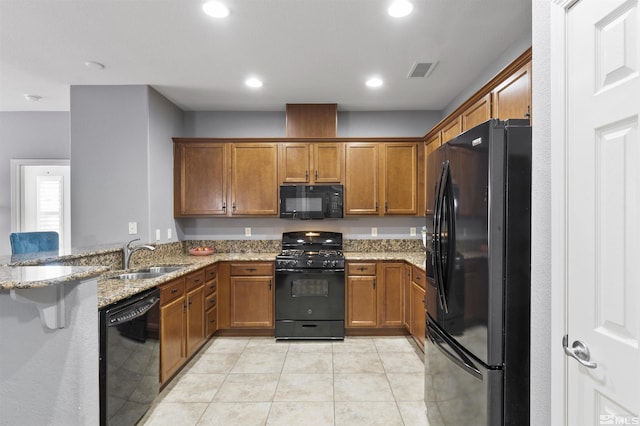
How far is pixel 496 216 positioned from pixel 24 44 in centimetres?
354

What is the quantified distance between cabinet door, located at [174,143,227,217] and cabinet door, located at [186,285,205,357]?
3.79ft

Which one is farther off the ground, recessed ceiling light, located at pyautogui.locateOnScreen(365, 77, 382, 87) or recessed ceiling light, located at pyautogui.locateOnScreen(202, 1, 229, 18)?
recessed ceiling light, located at pyautogui.locateOnScreen(202, 1, 229, 18)

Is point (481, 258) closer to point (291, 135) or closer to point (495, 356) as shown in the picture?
point (495, 356)

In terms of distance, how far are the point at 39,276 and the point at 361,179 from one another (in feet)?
10.6

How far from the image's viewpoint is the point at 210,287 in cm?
349

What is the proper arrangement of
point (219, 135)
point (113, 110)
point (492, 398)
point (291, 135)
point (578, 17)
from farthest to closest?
point (219, 135)
point (291, 135)
point (113, 110)
point (492, 398)
point (578, 17)

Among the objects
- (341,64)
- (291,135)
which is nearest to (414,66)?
(341,64)

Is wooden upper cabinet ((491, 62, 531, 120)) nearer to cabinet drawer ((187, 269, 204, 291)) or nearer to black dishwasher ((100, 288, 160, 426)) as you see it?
black dishwasher ((100, 288, 160, 426))

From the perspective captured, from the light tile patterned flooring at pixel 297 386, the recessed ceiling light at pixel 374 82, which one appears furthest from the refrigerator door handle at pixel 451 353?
the recessed ceiling light at pixel 374 82

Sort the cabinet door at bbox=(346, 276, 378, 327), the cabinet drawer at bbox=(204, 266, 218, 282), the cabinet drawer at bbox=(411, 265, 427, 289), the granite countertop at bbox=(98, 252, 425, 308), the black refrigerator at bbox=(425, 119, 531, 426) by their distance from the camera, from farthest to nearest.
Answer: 1. the cabinet door at bbox=(346, 276, 378, 327)
2. the cabinet drawer at bbox=(204, 266, 218, 282)
3. the cabinet drawer at bbox=(411, 265, 427, 289)
4. the granite countertop at bbox=(98, 252, 425, 308)
5. the black refrigerator at bbox=(425, 119, 531, 426)

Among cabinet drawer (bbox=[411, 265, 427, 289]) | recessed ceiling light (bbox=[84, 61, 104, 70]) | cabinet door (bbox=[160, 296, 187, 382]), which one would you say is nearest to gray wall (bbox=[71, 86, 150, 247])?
recessed ceiling light (bbox=[84, 61, 104, 70])

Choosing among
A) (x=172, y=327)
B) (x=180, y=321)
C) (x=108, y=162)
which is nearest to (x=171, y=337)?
(x=172, y=327)

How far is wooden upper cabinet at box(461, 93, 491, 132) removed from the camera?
8.24 ft

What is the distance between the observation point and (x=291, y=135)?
4008 millimetres
